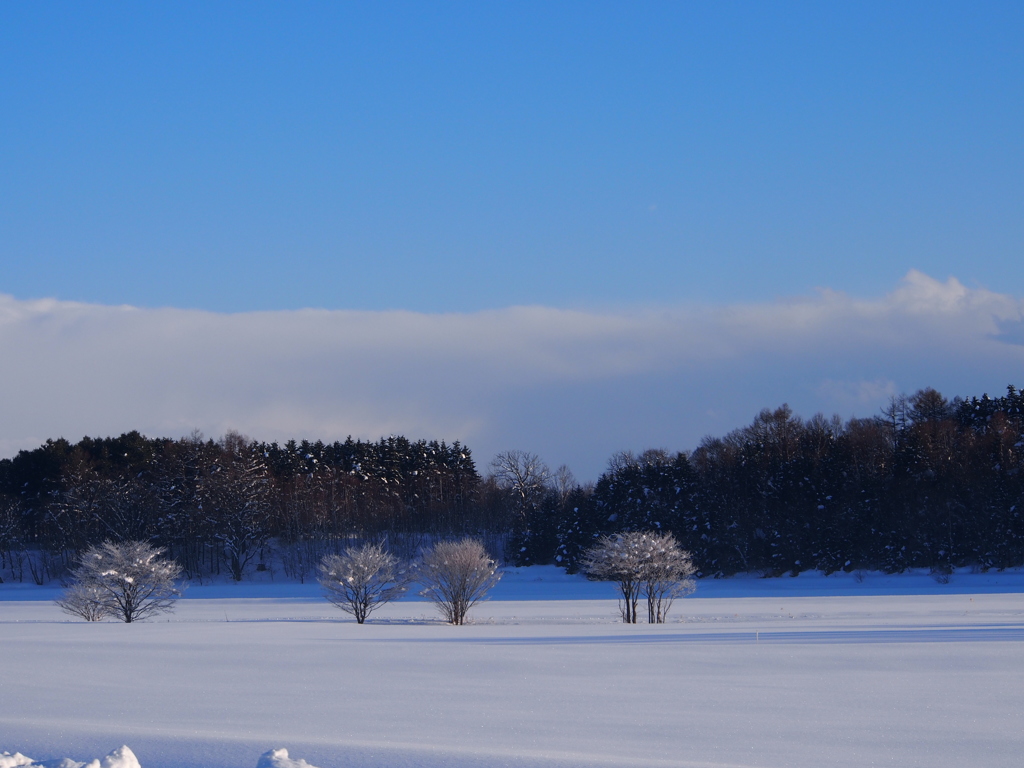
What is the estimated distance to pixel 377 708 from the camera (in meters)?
14.2

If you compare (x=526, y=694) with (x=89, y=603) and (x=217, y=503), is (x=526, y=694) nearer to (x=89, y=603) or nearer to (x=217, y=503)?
(x=89, y=603)

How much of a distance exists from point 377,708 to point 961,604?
139ft

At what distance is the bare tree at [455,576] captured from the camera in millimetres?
42875

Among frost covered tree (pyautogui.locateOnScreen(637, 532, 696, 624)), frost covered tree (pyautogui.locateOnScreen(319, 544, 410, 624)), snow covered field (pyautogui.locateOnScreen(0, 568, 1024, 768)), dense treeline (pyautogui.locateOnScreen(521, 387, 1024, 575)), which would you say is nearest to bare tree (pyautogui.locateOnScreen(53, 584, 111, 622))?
snow covered field (pyautogui.locateOnScreen(0, 568, 1024, 768))

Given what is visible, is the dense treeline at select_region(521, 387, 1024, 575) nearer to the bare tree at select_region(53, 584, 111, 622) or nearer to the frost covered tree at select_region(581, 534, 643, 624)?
the frost covered tree at select_region(581, 534, 643, 624)

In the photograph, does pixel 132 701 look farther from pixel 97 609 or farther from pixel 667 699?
pixel 97 609

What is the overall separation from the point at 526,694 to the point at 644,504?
70783 mm

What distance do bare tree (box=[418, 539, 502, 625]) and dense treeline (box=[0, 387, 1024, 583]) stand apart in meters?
38.7

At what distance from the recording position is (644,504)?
281 ft

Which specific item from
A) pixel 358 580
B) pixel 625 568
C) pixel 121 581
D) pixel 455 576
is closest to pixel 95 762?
pixel 455 576

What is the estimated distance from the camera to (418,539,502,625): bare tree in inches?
1688

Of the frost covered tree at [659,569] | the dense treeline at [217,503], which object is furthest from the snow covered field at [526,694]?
the dense treeline at [217,503]

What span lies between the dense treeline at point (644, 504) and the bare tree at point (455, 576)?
1525 inches

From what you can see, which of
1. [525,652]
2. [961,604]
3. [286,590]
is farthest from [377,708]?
[286,590]
